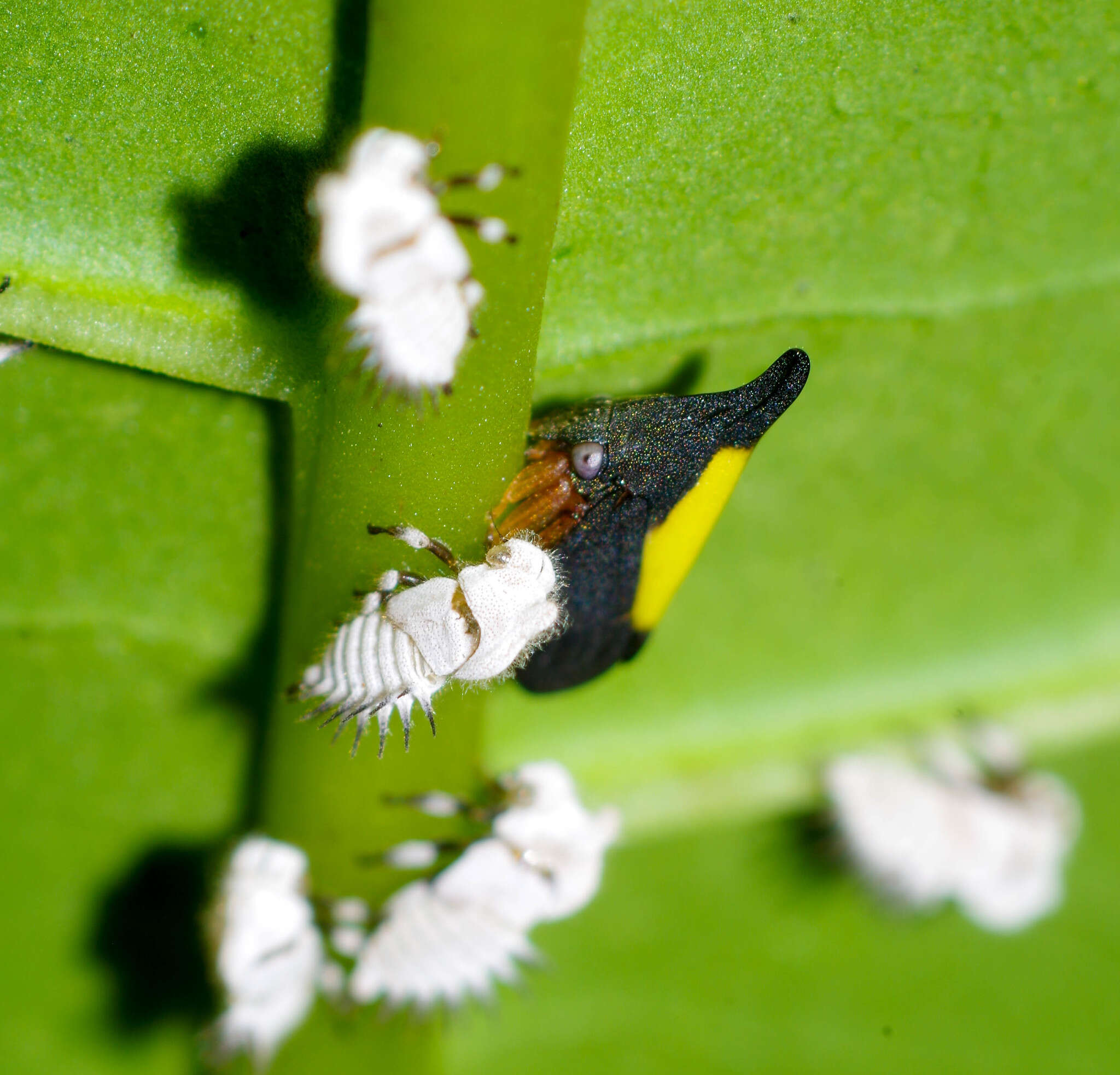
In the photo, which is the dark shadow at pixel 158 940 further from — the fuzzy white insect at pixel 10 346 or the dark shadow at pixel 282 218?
the dark shadow at pixel 282 218

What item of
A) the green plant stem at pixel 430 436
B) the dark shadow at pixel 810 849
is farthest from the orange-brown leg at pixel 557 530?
the dark shadow at pixel 810 849

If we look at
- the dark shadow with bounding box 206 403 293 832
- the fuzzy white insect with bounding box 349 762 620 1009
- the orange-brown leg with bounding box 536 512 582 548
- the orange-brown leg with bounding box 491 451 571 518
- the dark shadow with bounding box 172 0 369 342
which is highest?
the dark shadow with bounding box 172 0 369 342

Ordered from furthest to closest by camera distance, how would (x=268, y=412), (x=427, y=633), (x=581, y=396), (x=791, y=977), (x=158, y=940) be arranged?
1. (x=791, y=977)
2. (x=158, y=940)
3. (x=581, y=396)
4. (x=268, y=412)
5. (x=427, y=633)

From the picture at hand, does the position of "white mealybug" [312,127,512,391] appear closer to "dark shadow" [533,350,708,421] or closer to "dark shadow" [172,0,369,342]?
"dark shadow" [172,0,369,342]

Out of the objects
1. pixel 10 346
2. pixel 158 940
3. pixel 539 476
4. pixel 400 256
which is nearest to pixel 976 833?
pixel 539 476

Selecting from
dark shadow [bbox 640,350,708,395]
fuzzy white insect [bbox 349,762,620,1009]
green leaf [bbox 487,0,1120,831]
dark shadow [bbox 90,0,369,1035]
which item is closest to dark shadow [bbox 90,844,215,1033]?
dark shadow [bbox 90,0,369,1035]

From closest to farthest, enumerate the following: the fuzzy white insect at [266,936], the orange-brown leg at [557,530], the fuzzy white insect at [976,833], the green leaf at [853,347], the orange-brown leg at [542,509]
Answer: the green leaf at [853,347] → the orange-brown leg at [542,509] → the orange-brown leg at [557,530] → the fuzzy white insect at [266,936] → the fuzzy white insect at [976,833]

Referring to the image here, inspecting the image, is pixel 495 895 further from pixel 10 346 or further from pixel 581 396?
pixel 10 346
